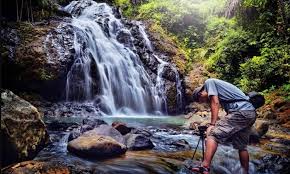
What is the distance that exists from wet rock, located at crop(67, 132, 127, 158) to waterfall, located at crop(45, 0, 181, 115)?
24.1 feet

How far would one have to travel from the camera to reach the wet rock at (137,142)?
662cm

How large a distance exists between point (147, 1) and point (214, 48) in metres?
7.68

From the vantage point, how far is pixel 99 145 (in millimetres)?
5781

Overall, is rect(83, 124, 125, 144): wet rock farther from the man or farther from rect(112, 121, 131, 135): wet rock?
the man

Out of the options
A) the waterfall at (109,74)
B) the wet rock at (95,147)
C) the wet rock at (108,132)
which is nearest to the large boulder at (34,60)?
the waterfall at (109,74)

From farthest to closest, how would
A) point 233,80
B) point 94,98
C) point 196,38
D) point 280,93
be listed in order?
1. point 196,38
2. point 233,80
3. point 94,98
4. point 280,93

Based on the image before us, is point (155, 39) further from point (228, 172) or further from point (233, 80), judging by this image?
point (228, 172)

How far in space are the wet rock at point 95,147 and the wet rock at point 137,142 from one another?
0.46 m

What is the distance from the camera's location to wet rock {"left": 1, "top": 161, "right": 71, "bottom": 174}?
4.16 metres

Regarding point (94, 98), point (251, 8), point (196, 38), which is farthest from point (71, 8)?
point (251, 8)

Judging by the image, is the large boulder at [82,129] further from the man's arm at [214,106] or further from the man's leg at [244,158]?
the man's leg at [244,158]

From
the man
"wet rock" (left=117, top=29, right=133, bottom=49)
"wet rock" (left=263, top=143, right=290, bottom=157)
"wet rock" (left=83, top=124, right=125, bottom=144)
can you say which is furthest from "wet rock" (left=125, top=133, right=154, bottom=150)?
"wet rock" (left=117, top=29, right=133, bottom=49)

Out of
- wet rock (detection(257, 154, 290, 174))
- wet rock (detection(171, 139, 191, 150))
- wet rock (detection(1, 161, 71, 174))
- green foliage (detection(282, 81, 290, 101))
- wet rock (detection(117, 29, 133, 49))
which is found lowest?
wet rock (detection(257, 154, 290, 174))

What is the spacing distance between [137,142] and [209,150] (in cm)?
239
